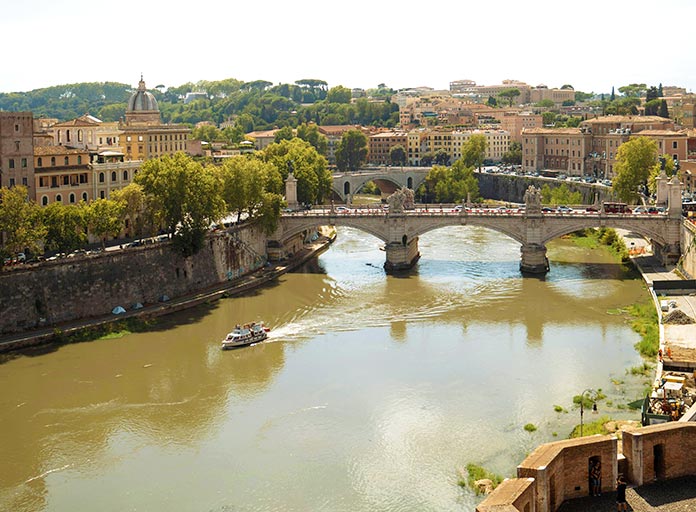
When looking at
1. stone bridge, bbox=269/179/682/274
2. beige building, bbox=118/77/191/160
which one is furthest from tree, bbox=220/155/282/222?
beige building, bbox=118/77/191/160

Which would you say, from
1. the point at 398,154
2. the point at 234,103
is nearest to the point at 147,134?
the point at 398,154

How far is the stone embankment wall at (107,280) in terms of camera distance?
29.5 m

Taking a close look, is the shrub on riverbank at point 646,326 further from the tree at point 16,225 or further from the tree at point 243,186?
the tree at point 16,225

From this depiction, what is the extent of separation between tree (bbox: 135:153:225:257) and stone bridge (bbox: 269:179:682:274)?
696 cm

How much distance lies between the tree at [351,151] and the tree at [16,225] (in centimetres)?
5206

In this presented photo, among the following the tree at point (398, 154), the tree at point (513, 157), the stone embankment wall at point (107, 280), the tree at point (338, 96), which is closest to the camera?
the stone embankment wall at point (107, 280)

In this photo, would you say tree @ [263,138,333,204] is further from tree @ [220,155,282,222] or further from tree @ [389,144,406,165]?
tree @ [389,144,406,165]

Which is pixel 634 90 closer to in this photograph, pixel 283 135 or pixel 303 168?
pixel 283 135

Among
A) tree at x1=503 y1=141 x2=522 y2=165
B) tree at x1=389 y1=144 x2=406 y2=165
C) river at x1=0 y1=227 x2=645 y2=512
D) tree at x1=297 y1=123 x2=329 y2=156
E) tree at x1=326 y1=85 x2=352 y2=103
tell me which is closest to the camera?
river at x1=0 y1=227 x2=645 y2=512

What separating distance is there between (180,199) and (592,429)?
19.3 metres

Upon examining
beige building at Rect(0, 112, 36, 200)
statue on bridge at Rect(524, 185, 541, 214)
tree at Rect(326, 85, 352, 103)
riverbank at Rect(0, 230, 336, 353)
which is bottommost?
riverbank at Rect(0, 230, 336, 353)

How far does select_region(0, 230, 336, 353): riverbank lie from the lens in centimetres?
2844

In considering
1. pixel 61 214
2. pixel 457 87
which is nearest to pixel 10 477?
pixel 61 214

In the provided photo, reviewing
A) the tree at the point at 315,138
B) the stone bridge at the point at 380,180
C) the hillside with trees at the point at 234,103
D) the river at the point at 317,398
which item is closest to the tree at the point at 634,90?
the hillside with trees at the point at 234,103
